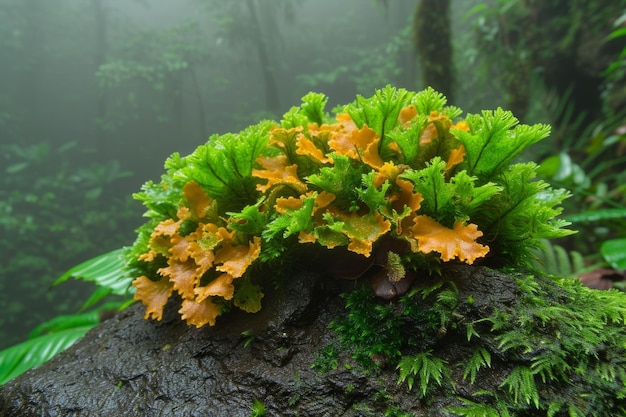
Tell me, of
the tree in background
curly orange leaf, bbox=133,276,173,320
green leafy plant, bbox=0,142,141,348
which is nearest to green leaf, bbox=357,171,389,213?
curly orange leaf, bbox=133,276,173,320

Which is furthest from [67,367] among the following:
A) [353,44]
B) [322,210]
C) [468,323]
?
[353,44]

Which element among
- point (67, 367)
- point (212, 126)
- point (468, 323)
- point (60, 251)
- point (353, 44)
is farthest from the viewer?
point (353, 44)

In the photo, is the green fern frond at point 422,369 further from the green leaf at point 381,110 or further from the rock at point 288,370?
the green leaf at point 381,110

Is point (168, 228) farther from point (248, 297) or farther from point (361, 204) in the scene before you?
point (361, 204)

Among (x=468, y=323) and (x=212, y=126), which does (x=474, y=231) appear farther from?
(x=212, y=126)

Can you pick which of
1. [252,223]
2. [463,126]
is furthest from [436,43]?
[252,223]

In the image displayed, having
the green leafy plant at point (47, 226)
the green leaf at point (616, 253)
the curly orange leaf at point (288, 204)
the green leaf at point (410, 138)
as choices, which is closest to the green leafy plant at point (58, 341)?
the curly orange leaf at point (288, 204)

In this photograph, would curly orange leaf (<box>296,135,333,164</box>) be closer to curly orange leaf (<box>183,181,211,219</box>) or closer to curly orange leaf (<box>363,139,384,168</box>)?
curly orange leaf (<box>363,139,384,168</box>)
